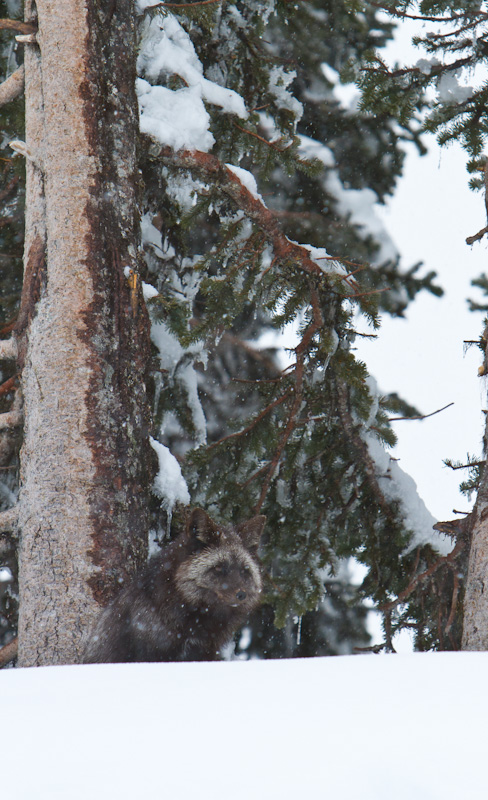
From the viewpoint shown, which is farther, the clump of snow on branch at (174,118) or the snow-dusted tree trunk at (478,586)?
the clump of snow on branch at (174,118)

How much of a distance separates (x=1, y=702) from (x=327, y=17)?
28.9 ft

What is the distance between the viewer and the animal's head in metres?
4.05

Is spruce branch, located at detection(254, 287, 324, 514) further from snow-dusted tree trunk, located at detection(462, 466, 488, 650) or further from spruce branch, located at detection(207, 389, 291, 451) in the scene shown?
snow-dusted tree trunk, located at detection(462, 466, 488, 650)

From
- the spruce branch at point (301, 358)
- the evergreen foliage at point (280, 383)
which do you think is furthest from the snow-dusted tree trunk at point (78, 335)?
the spruce branch at point (301, 358)

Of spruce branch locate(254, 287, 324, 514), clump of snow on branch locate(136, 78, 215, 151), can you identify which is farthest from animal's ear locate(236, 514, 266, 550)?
clump of snow on branch locate(136, 78, 215, 151)

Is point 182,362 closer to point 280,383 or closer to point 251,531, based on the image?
point 280,383

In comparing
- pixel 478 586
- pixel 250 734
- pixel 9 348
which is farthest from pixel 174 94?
pixel 250 734

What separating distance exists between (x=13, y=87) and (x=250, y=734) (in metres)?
4.58

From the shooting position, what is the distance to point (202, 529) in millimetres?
4152

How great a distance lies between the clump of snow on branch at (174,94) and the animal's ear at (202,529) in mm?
2421

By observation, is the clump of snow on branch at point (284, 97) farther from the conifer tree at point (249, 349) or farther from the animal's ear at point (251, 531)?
the animal's ear at point (251, 531)

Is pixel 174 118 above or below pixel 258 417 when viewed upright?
above

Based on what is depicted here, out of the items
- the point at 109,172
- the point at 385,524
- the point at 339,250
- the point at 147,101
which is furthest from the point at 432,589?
the point at 339,250

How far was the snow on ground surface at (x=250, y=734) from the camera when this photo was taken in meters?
1.68
